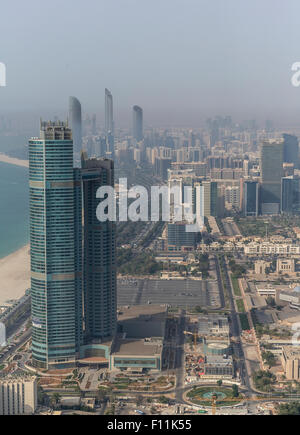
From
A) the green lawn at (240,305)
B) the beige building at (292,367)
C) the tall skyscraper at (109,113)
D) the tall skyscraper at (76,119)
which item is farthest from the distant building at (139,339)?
the tall skyscraper at (109,113)

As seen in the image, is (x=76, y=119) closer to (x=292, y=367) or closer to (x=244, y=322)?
(x=244, y=322)

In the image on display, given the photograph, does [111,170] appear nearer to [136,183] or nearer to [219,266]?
[219,266]

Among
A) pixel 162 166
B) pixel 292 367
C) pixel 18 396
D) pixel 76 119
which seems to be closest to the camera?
pixel 18 396

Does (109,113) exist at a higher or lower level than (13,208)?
higher

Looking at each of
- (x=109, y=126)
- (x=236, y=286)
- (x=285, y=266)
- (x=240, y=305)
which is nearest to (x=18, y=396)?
(x=240, y=305)

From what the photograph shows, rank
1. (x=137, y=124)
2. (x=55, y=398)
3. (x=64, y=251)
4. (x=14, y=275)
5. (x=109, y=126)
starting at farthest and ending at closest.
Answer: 1. (x=137, y=124)
2. (x=109, y=126)
3. (x=14, y=275)
4. (x=64, y=251)
5. (x=55, y=398)

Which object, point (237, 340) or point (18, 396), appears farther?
point (237, 340)

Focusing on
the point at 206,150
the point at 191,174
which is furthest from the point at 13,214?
the point at 206,150

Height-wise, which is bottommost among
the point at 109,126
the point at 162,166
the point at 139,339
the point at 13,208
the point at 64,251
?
the point at 139,339
